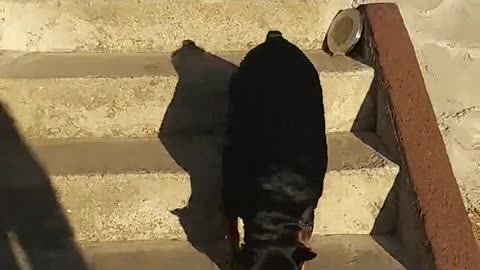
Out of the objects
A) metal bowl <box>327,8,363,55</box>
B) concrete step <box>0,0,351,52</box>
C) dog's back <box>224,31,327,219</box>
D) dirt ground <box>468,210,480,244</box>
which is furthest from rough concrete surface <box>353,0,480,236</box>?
dog's back <box>224,31,327,219</box>

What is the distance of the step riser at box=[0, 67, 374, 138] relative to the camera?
A: 2984mm

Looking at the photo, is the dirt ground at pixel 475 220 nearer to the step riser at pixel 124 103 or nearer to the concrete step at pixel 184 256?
the concrete step at pixel 184 256

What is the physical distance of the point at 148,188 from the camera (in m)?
2.78

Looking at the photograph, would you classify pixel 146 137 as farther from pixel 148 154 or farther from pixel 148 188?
pixel 148 188

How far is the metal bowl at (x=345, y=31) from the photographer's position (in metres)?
3.26

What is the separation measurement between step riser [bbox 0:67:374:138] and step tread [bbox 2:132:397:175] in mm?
47

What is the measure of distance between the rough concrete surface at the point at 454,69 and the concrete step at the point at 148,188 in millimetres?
510

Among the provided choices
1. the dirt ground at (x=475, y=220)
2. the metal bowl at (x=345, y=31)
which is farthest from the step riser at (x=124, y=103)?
the dirt ground at (x=475, y=220)

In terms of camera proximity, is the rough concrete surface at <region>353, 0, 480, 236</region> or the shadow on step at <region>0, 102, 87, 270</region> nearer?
the shadow on step at <region>0, 102, 87, 270</region>

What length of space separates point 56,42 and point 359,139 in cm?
124

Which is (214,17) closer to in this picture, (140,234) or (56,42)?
(56,42)

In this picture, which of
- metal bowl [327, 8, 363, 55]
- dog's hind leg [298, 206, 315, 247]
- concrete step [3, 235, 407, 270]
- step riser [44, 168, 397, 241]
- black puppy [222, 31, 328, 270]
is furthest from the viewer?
metal bowl [327, 8, 363, 55]

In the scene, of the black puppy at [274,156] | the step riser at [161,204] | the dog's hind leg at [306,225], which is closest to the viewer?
the black puppy at [274,156]

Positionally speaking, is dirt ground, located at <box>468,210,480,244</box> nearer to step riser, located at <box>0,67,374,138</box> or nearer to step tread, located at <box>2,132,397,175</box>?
step tread, located at <box>2,132,397,175</box>
